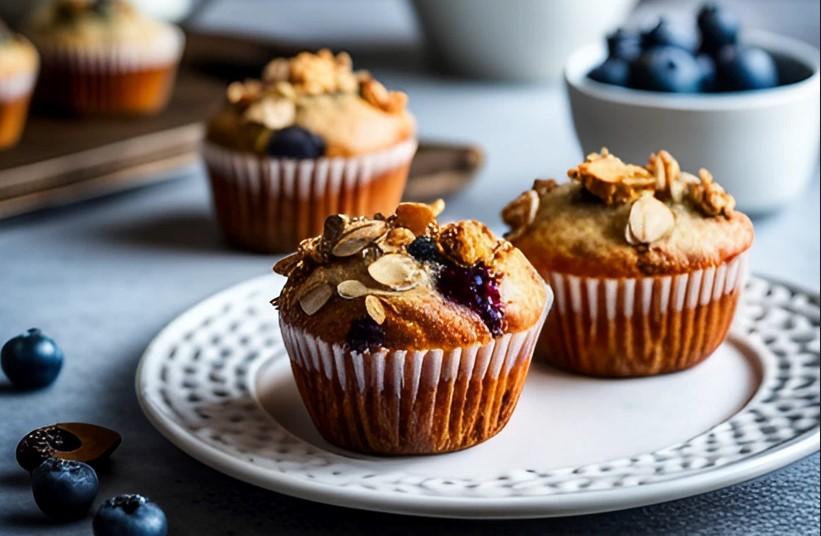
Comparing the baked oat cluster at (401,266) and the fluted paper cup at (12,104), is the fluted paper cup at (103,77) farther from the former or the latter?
the baked oat cluster at (401,266)

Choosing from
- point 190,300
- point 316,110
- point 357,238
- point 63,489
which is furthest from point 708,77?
point 63,489

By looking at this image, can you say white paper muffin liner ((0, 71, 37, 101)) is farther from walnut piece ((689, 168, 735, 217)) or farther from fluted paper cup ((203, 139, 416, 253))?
walnut piece ((689, 168, 735, 217))

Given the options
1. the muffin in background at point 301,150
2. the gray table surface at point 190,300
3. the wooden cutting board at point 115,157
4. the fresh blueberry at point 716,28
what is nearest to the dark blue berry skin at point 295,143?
the muffin in background at point 301,150

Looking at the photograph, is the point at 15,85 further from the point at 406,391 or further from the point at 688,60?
the point at 406,391

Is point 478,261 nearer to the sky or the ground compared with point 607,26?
nearer to the sky

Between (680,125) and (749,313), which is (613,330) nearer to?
(749,313)

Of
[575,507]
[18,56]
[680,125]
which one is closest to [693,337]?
[575,507]
